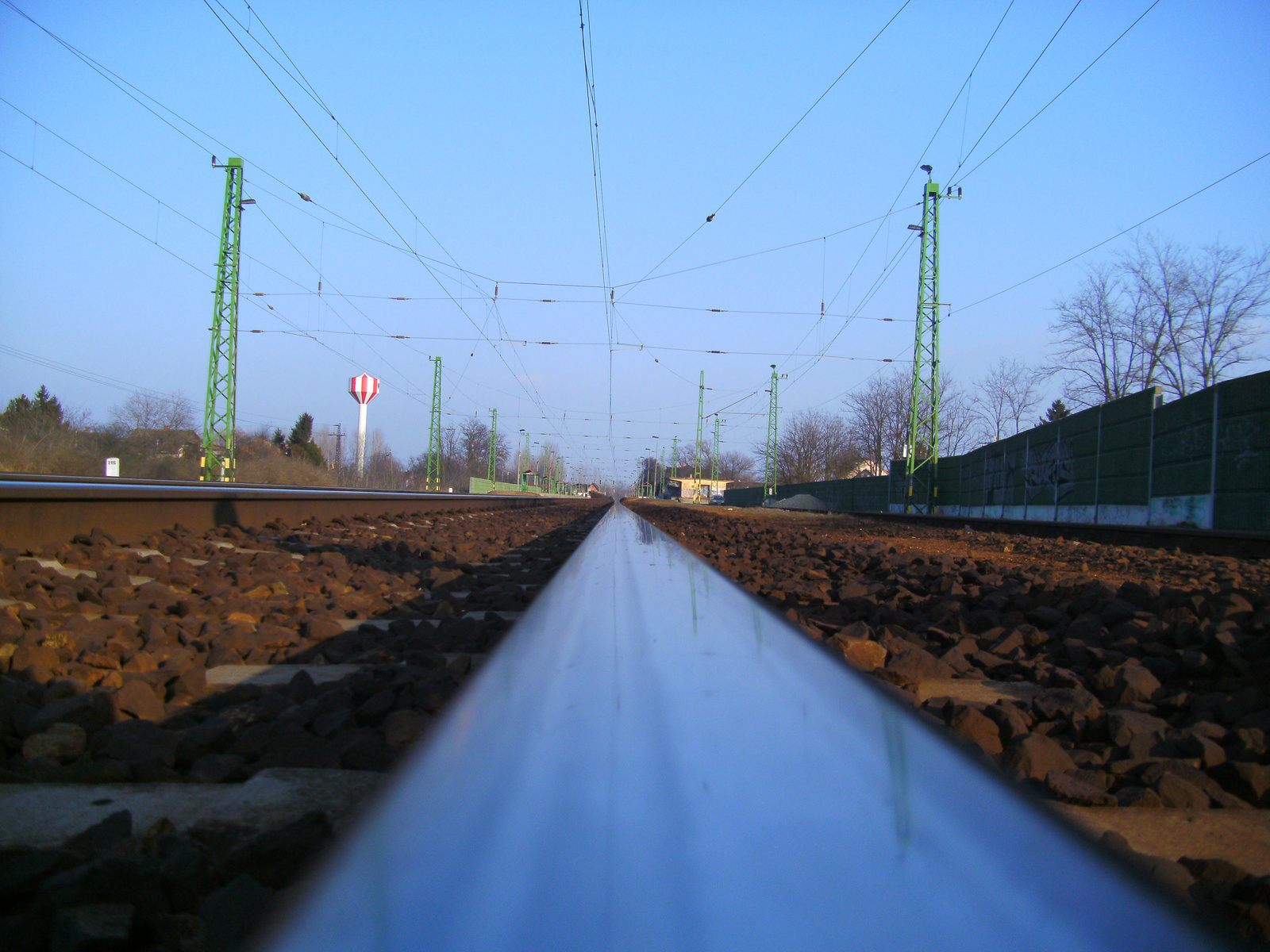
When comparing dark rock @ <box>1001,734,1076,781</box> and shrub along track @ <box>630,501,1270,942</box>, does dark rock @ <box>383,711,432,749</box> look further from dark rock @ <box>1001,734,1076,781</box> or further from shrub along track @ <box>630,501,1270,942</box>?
dark rock @ <box>1001,734,1076,781</box>

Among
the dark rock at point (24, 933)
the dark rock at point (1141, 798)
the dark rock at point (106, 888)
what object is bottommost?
the dark rock at point (1141, 798)

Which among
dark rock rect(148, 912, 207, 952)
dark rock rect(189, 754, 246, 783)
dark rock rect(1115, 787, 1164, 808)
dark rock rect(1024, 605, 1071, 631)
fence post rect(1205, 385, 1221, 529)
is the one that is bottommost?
dark rock rect(189, 754, 246, 783)

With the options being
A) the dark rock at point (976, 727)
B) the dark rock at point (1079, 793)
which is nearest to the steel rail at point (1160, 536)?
the dark rock at point (976, 727)

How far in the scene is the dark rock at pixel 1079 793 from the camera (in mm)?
1563

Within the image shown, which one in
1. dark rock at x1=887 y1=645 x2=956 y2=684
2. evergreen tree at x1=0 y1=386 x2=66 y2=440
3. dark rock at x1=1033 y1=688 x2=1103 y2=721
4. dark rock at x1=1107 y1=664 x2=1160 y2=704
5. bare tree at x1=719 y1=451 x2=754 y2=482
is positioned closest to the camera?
dark rock at x1=1033 y1=688 x2=1103 y2=721

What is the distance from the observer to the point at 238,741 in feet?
5.72

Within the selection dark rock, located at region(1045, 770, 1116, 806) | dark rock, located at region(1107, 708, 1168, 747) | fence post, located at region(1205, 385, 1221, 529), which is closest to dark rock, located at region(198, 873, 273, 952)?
dark rock, located at region(1045, 770, 1116, 806)

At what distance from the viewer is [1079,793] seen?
156cm

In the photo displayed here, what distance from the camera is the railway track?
58 cm

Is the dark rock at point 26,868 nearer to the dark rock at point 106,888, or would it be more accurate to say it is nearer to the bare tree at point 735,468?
the dark rock at point 106,888

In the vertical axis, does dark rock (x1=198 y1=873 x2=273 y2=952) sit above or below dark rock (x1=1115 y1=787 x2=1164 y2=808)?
above

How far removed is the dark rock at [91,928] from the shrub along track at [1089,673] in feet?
4.07

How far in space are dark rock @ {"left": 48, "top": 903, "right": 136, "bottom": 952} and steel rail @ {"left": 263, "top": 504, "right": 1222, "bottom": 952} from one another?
465mm

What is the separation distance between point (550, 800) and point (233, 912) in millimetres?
537
